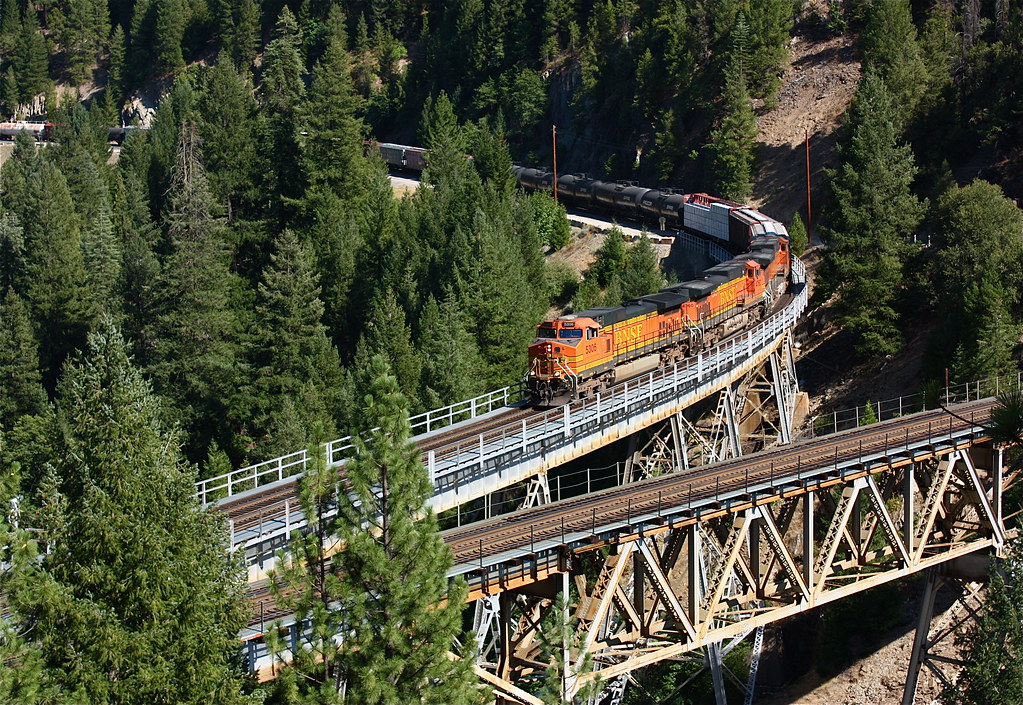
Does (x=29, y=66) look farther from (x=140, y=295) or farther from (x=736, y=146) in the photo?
(x=736, y=146)

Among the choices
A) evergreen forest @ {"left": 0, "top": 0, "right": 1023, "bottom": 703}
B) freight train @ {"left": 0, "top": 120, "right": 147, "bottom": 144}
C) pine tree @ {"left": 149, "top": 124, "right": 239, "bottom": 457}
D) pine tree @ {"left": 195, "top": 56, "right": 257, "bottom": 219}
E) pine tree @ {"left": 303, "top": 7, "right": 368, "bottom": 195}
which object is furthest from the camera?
freight train @ {"left": 0, "top": 120, "right": 147, "bottom": 144}

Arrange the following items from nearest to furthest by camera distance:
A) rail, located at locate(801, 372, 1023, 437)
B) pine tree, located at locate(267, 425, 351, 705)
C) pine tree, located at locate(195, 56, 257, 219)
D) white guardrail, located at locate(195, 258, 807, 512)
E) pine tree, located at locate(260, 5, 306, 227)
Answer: pine tree, located at locate(267, 425, 351, 705) < white guardrail, located at locate(195, 258, 807, 512) < rail, located at locate(801, 372, 1023, 437) < pine tree, located at locate(260, 5, 306, 227) < pine tree, located at locate(195, 56, 257, 219)

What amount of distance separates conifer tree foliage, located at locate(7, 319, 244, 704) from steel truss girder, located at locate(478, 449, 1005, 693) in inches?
301

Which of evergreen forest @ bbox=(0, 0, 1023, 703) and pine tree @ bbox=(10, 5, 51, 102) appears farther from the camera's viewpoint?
pine tree @ bbox=(10, 5, 51, 102)

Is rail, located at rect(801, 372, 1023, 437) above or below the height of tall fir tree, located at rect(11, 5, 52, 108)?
below

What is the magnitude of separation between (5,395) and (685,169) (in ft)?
176

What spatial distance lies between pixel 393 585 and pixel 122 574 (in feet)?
15.0

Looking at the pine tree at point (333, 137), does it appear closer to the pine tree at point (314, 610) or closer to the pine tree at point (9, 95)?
the pine tree at point (314, 610)

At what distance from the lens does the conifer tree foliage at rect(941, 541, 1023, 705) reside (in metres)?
29.9

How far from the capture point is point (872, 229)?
2514 inches

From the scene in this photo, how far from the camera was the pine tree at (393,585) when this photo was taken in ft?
70.8

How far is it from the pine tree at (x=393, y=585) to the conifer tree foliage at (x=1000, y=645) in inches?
574

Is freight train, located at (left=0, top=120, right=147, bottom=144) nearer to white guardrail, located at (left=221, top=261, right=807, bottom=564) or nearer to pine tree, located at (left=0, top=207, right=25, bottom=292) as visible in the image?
pine tree, located at (left=0, top=207, right=25, bottom=292)

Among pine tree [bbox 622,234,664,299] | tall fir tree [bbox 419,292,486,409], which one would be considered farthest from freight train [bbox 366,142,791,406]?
pine tree [bbox 622,234,664,299]
